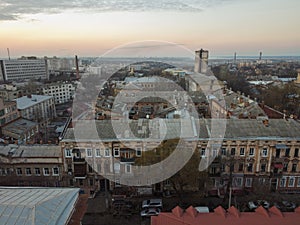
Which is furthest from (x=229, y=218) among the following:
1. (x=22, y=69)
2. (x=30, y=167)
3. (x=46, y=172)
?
(x=22, y=69)

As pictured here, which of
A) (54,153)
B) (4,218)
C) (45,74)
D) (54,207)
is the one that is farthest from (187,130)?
A: (45,74)

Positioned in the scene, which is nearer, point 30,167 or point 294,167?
point 30,167

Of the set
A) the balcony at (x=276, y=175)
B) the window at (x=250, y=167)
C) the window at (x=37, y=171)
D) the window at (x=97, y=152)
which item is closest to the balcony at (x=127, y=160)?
the window at (x=97, y=152)

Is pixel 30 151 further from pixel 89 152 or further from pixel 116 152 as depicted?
pixel 116 152

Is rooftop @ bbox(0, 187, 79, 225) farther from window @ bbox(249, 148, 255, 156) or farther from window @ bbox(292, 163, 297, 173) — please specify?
window @ bbox(292, 163, 297, 173)

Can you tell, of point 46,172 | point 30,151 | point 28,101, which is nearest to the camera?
point 46,172

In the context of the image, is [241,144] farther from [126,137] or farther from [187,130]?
[126,137]

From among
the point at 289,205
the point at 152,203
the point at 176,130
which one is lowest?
the point at 289,205
